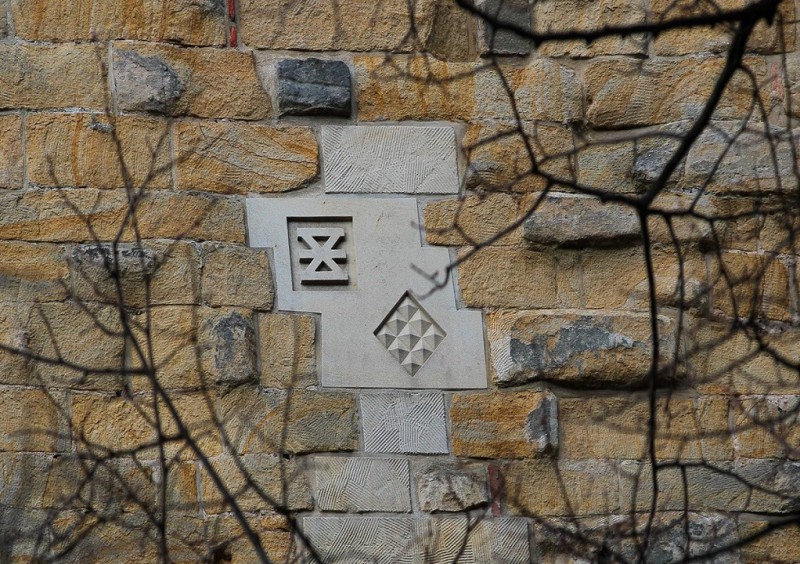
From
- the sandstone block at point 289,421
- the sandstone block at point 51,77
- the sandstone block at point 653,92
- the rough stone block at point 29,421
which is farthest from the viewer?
the sandstone block at point 653,92

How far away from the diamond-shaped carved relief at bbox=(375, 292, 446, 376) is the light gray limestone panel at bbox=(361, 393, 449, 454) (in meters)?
0.09

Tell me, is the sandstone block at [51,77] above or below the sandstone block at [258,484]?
above

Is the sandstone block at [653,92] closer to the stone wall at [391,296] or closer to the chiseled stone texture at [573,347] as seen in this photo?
the stone wall at [391,296]

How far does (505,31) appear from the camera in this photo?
4066mm

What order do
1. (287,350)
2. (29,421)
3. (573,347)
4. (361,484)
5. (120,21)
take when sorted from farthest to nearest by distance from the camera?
(120,21) → (573,347) → (287,350) → (361,484) → (29,421)

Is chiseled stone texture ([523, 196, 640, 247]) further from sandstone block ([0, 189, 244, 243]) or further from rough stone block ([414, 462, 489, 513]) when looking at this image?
sandstone block ([0, 189, 244, 243])

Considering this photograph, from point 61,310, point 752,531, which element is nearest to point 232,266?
point 61,310

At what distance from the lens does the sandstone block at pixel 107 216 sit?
12.0ft

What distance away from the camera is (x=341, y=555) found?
348cm

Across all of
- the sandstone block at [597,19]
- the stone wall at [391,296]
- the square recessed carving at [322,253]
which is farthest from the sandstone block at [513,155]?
the square recessed carving at [322,253]

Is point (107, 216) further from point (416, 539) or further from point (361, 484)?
point (416, 539)

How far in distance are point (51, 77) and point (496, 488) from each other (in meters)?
1.54

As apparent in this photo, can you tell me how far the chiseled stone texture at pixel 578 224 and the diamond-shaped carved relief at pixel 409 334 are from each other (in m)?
0.36

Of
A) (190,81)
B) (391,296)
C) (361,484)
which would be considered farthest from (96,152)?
(361,484)
